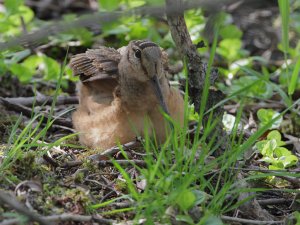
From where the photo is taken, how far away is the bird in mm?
5035

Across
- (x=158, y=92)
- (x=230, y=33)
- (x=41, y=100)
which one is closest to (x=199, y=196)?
(x=158, y=92)

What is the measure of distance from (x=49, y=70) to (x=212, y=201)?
3288mm

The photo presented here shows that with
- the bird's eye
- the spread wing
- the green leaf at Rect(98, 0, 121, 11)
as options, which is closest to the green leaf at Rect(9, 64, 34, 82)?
the spread wing

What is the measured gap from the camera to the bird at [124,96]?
5.04 m

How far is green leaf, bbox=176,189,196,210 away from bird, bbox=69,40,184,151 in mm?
1581

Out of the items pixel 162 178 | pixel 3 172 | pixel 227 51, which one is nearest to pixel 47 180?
pixel 3 172

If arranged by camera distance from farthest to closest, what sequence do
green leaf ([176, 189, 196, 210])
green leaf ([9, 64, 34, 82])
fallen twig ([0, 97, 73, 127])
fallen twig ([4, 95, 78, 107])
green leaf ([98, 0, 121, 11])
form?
green leaf ([98, 0, 121, 11]), green leaf ([9, 64, 34, 82]), fallen twig ([4, 95, 78, 107]), fallen twig ([0, 97, 73, 127]), green leaf ([176, 189, 196, 210])

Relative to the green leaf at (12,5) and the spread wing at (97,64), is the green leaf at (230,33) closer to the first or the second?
the spread wing at (97,64)

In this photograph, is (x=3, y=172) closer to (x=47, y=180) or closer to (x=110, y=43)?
(x=47, y=180)

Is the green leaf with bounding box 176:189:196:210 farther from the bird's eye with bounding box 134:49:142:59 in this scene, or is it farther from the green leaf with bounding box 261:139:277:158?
the bird's eye with bounding box 134:49:142:59

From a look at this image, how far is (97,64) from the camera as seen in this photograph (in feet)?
17.9

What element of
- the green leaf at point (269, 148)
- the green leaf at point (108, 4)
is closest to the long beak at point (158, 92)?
the green leaf at point (269, 148)

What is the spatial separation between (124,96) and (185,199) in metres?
1.98

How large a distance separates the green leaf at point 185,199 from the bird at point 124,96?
5.19ft
